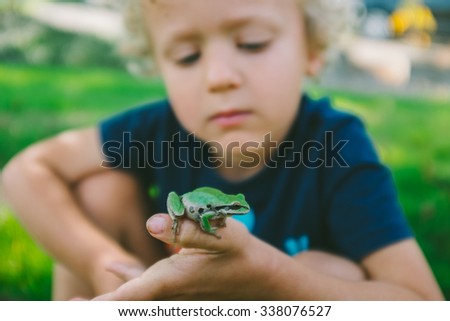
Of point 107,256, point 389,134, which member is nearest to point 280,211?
point 107,256

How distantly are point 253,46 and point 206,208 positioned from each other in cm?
39

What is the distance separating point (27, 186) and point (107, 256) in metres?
0.24

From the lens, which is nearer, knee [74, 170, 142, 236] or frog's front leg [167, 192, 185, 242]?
frog's front leg [167, 192, 185, 242]

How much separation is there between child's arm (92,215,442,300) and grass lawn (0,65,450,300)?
0.43m

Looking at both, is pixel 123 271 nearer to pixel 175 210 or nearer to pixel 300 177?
pixel 175 210

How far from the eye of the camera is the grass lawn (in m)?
1.48

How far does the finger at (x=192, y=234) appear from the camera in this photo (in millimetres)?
730

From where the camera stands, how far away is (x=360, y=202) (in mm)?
1015

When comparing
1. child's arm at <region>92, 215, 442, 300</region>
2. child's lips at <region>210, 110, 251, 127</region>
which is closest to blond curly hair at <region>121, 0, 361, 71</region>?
child's lips at <region>210, 110, 251, 127</region>

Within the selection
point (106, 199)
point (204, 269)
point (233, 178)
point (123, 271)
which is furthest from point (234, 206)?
point (106, 199)

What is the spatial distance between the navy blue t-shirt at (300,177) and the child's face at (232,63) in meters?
0.07

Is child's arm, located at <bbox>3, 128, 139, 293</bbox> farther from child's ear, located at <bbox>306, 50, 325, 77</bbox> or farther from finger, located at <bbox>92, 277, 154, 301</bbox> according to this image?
child's ear, located at <bbox>306, 50, 325, 77</bbox>
